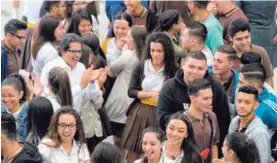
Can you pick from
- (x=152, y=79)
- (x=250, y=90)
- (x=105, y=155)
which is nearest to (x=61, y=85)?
(x=152, y=79)

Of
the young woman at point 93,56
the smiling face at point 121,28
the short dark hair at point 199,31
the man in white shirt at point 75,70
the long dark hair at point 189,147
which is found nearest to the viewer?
the long dark hair at point 189,147

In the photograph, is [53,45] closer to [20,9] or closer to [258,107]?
[258,107]

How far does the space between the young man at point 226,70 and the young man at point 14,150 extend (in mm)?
2324

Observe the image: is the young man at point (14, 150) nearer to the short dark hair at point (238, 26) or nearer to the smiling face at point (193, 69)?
the smiling face at point (193, 69)

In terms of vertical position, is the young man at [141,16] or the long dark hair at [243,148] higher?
the young man at [141,16]

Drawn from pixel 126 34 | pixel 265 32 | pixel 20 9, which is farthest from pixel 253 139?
pixel 20 9

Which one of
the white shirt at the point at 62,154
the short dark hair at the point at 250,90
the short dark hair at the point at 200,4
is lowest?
the white shirt at the point at 62,154

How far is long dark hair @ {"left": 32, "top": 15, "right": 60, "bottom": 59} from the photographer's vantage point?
28.6 ft

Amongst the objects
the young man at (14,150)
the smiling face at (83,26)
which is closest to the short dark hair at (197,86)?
the young man at (14,150)

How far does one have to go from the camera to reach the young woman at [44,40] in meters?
8.67

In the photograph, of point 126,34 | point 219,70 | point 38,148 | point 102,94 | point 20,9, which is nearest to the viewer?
point 38,148

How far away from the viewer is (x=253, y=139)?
665 centimetres

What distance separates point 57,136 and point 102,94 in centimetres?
175

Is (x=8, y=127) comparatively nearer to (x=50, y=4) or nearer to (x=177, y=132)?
(x=177, y=132)
